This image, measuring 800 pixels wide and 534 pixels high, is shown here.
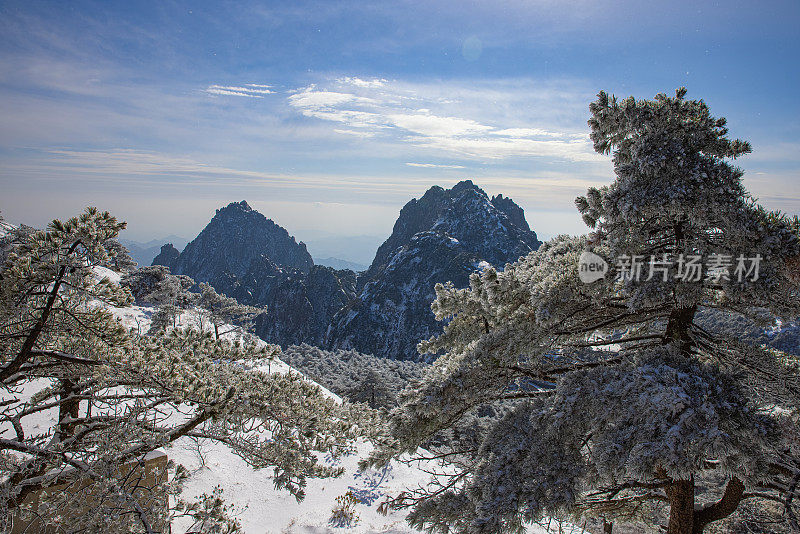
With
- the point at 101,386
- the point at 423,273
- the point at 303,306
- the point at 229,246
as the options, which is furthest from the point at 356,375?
the point at 229,246

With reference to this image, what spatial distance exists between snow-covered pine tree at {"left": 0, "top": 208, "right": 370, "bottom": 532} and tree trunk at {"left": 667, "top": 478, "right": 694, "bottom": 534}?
4931 millimetres

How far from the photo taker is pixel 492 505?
411 centimetres

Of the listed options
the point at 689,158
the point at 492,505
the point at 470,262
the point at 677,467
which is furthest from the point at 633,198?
the point at 470,262

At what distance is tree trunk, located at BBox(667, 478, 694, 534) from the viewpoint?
5.49m

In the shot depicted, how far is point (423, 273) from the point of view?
10800 cm

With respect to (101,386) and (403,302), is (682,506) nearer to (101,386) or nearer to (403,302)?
(101,386)

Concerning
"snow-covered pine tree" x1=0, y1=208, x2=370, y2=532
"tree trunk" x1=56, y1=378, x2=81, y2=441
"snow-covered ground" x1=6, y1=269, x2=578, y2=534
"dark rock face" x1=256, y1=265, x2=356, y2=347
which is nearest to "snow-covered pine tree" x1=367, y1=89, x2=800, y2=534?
"snow-covered pine tree" x1=0, y1=208, x2=370, y2=532

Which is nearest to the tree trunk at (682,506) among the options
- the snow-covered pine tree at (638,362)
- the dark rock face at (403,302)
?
the snow-covered pine tree at (638,362)

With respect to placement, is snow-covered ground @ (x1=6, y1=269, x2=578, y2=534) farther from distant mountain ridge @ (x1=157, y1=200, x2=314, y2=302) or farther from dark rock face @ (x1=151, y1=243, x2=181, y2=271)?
dark rock face @ (x1=151, y1=243, x2=181, y2=271)

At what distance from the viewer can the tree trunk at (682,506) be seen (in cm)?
549

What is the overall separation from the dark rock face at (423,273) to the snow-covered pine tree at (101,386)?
8651 centimetres

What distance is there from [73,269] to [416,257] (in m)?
108

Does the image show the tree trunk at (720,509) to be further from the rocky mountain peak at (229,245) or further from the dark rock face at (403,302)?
the rocky mountain peak at (229,245)

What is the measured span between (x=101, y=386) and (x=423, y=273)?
103m
